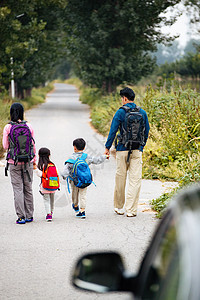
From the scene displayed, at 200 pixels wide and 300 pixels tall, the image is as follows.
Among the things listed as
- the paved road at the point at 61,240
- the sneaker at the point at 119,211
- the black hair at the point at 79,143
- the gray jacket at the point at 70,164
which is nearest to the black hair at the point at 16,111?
the black hair at the point at 79,143

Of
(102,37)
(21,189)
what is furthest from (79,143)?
(102,37)

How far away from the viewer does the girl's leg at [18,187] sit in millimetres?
7244

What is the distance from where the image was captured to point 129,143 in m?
7.64

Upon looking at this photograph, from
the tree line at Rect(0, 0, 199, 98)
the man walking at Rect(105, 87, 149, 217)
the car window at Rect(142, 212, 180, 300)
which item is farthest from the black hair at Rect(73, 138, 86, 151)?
the tree line at Rect(0, 0, 199, 98)

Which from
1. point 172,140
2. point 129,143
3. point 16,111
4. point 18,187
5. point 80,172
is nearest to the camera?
point 16,111

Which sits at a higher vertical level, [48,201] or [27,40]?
[27,40]

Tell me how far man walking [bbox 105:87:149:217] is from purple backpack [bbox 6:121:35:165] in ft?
4.39

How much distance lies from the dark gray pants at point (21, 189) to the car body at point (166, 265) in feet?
16.2

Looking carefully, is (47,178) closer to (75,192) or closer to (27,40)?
(75,192)

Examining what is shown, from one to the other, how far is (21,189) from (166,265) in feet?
17.9

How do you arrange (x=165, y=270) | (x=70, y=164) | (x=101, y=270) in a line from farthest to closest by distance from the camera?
(x=70, y=164)
(x=101, y=270)
(x=165, y=270)

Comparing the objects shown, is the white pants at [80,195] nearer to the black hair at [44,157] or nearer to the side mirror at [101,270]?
the black hair at [44,157]

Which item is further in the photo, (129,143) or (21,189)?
(129,143)

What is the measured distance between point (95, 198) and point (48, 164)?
1960mm
